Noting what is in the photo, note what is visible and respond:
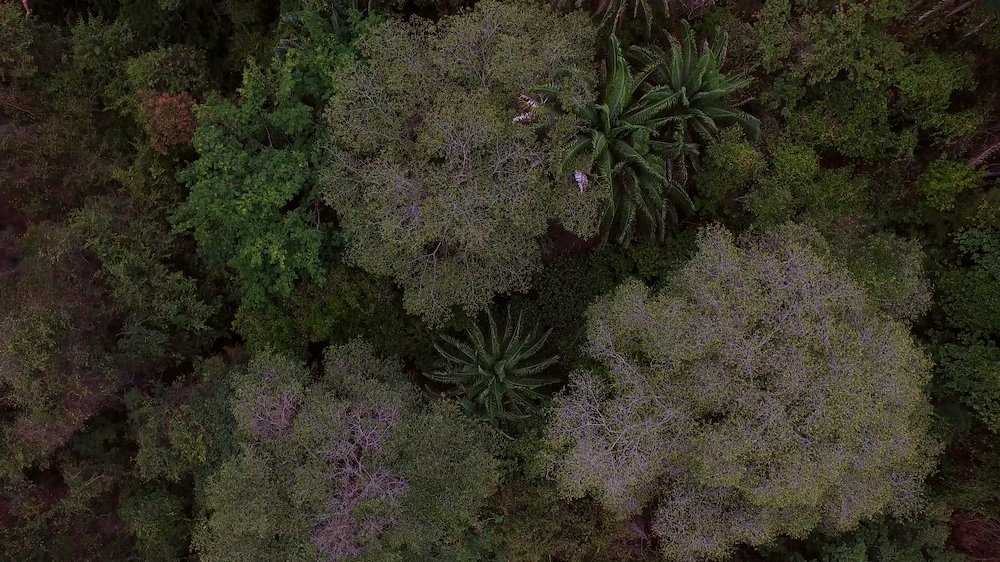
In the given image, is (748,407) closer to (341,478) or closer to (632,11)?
(341,478)

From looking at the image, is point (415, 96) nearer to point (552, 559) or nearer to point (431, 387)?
point (431, 387)

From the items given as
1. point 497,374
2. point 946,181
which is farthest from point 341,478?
point 946,181

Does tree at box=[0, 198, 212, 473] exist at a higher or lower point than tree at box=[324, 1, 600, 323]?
lower

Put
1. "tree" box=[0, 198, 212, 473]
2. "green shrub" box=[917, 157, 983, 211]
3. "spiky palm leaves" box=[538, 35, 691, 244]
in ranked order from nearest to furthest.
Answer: "spiky palm leaves" box=[538, 35, 691, 244], "tree" box=[0, 198, 212, 473], "green shrub" box=[917, 157, 983, 211]

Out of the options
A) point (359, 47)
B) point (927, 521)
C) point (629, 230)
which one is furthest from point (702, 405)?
point (359, 47)

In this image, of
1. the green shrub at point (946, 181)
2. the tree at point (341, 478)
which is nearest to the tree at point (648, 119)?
the green shrub at point (946, 181)

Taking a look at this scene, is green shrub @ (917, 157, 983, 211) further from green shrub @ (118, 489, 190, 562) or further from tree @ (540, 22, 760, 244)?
green shrub @ (118, 489, 190, 562)

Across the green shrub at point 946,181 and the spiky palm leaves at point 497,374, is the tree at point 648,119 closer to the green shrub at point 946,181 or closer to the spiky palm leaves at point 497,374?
the spiky palm leaves at point 497,374

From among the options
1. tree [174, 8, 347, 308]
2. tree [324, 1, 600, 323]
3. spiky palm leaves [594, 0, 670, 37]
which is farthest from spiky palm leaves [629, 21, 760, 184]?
tree [174, 8, 347, 308]
